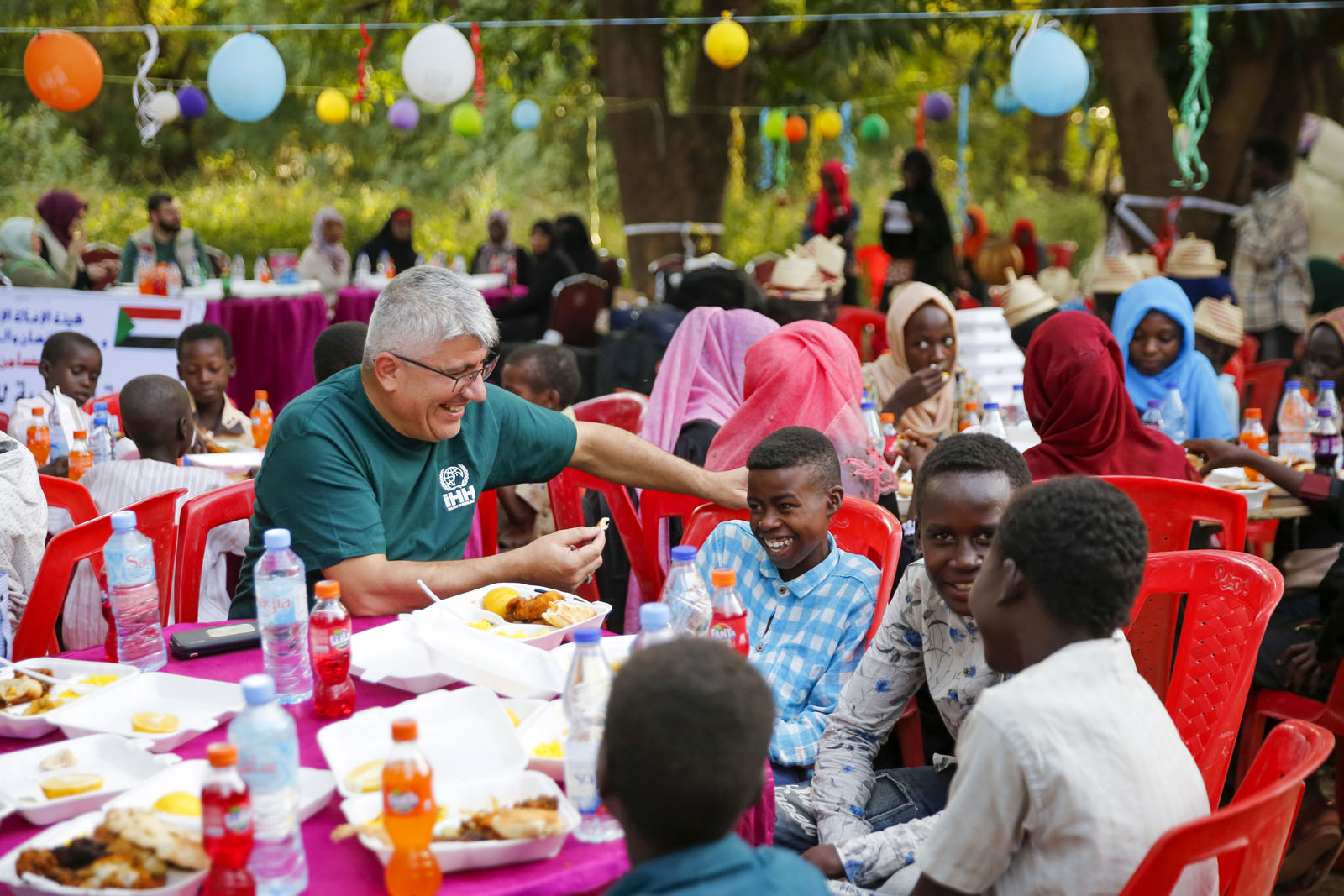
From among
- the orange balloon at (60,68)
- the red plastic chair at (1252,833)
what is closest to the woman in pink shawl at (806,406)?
the red plastic chair at (1252,833)

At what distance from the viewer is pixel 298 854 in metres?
1.72

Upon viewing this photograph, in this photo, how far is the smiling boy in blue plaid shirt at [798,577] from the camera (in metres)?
2.97

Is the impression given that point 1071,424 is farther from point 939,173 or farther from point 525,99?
point 939,173

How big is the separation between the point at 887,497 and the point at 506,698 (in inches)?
87.5

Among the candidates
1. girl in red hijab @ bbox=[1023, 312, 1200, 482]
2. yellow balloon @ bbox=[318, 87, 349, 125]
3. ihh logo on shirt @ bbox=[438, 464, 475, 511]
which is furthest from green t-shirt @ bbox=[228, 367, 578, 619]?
yellow balloon @ bbox=[318, 87, 349, 125]

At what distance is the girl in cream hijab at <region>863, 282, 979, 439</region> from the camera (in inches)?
200

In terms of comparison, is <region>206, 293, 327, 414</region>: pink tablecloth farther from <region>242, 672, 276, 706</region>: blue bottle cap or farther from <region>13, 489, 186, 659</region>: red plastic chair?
<region>242, 672, 276, 706</region>: blue bottle cap

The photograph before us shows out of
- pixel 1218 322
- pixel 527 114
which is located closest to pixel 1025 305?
pixel 1218 322

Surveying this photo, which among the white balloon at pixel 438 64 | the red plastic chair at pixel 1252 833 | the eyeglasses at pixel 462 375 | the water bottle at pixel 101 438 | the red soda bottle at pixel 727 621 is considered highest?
the white balloon at pixel 438 64


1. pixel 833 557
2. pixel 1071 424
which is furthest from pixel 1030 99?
pixel 833 557

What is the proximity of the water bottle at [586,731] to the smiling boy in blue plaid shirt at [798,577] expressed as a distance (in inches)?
36.6

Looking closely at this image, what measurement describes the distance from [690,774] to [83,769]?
46.4 inches

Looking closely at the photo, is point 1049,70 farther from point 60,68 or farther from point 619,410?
point 60,68

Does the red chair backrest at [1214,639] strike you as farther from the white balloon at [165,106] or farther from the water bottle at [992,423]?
the white balloon at [165,106]
